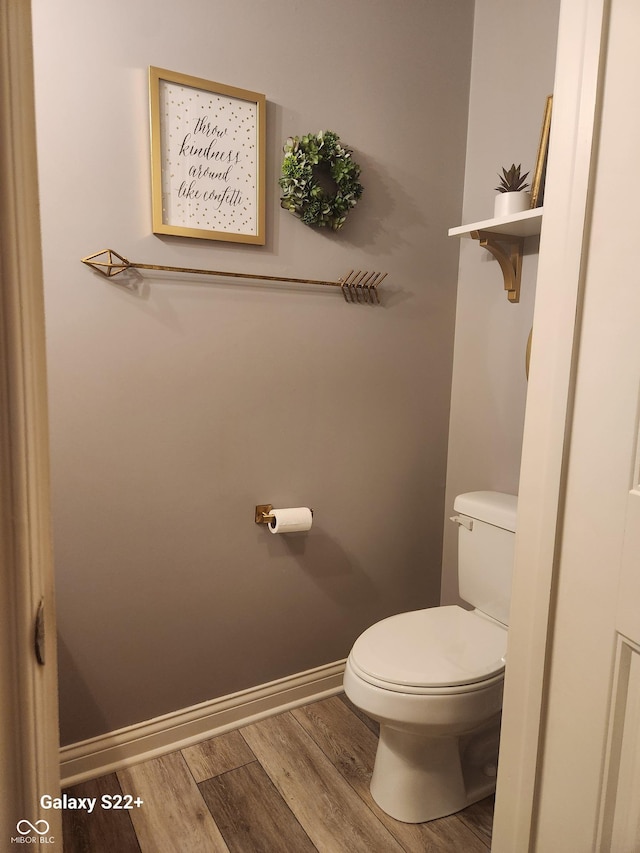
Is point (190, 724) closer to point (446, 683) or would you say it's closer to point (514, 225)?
point (446, 683)

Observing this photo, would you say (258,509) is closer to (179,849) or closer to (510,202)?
(179,849)

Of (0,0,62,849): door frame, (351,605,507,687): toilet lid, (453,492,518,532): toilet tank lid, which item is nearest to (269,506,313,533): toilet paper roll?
(351,605,507,687): toilet lid

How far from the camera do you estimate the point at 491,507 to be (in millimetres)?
1744

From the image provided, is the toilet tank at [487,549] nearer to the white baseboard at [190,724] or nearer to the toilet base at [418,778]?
the toilet base at [418,778]

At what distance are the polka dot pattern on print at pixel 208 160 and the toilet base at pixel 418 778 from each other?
62.0 inches

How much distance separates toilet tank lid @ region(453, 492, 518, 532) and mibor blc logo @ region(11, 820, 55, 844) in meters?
1.41

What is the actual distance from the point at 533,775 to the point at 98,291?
4.98 ft

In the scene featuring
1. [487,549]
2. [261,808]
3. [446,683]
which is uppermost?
[487,549]

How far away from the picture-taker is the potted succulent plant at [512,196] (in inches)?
67.2

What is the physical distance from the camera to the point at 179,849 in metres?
1.44

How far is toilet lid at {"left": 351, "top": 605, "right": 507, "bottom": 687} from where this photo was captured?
1.45m

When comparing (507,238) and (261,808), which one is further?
(507,238)

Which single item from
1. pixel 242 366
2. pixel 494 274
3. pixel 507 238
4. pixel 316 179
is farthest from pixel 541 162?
pixel 242 366

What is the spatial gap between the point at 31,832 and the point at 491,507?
4.83 ft
